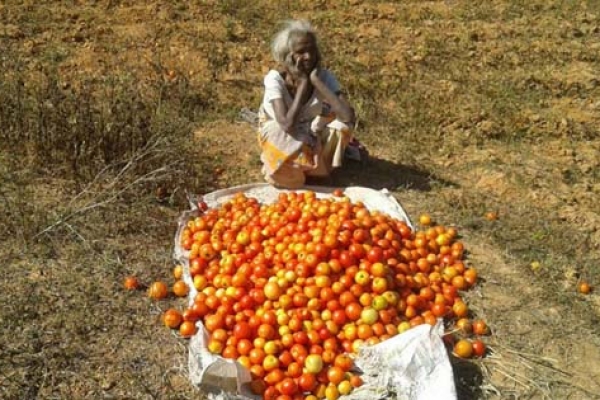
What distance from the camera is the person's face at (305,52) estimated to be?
14.7ft

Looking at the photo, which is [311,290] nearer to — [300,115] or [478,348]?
[478,348]

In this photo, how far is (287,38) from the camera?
4.51m

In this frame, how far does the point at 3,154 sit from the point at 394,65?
4820mm

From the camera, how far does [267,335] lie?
3.36m

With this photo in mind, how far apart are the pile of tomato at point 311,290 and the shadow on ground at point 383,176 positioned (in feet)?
3.29

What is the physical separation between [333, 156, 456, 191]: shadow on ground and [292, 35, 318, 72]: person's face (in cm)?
117

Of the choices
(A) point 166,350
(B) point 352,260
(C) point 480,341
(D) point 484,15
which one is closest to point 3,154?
(A) point 166,350

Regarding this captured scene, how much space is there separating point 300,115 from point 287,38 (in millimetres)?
626

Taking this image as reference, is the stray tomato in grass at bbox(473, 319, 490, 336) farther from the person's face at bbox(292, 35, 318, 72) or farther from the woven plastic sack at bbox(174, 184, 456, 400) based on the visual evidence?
the person's face at bbox(292, 35, 318, 72)

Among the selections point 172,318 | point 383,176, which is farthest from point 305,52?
point 172,318

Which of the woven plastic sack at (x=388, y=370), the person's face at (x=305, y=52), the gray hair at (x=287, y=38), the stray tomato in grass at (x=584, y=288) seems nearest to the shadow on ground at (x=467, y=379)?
the woven plastic sack at (x=388, y=370)

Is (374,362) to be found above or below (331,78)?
below

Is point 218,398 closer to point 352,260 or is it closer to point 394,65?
point 352,260

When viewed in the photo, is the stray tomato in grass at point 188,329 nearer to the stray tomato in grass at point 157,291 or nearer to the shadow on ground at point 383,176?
the stray tomato in grass at point 157,291
